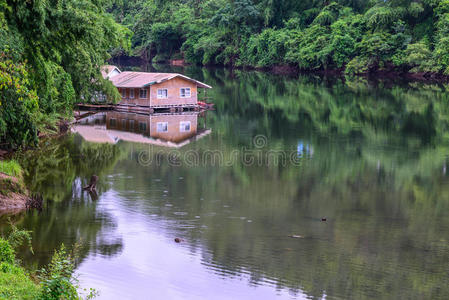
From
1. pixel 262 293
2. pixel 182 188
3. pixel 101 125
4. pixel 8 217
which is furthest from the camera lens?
pixel 101 125

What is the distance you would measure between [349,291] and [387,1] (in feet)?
242

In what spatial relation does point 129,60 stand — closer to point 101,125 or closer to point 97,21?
point 101,125

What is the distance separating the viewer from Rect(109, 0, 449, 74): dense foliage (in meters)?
78.2

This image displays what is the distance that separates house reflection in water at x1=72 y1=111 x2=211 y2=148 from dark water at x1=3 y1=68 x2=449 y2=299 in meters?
0.24

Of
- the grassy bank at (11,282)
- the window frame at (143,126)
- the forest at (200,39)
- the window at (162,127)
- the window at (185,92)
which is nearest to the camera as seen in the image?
the grassy bank at (11,282)

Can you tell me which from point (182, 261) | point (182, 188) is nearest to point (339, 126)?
point (182, 188)

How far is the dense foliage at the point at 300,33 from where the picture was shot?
78.2 m

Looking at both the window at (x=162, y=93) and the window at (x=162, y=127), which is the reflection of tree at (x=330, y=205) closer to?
the window at (x=162, y=127)

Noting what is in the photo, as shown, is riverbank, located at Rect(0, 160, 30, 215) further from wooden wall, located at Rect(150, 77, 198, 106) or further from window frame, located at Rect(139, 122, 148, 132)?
wooden wall, located at Rect(150, 77, 198, 106)

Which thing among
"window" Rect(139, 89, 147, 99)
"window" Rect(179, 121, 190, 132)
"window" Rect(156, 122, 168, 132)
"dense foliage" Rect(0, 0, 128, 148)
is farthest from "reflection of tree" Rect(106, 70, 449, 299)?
"window" Rect(139, 89, 147, 99)

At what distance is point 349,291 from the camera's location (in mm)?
15203

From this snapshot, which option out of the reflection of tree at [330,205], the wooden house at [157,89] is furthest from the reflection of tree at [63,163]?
the wooden house at [157,89]

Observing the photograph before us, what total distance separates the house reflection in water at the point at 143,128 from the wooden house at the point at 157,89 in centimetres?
181

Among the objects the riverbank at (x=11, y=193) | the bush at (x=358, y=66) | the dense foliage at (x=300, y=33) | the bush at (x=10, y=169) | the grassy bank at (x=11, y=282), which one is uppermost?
the dense foliage at (x=300, y=33)
